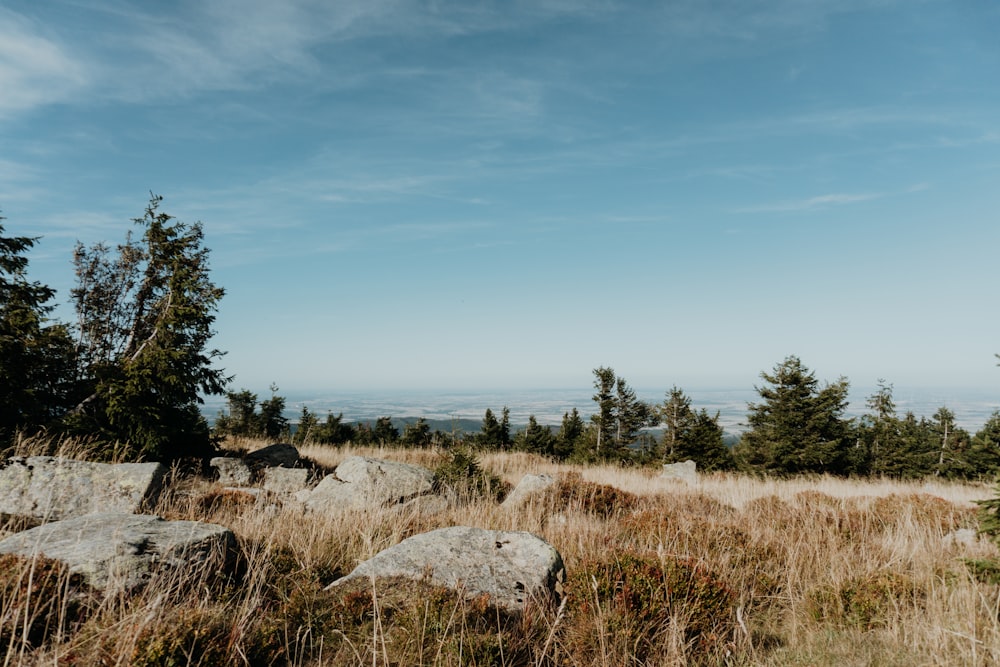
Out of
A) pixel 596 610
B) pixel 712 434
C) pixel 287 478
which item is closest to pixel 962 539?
pixel 596 610

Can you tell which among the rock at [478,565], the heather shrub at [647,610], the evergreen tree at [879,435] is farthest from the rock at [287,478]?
the evergreen tree at [879,435]

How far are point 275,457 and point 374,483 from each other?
4.98m

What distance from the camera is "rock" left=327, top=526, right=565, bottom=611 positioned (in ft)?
13.4

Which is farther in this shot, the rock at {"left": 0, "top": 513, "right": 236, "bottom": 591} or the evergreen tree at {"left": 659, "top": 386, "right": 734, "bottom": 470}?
the evergreen tree at {"left": 659, "top": 386, "right": 734, "bottom": 470}

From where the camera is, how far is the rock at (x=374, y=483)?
28.7 ft

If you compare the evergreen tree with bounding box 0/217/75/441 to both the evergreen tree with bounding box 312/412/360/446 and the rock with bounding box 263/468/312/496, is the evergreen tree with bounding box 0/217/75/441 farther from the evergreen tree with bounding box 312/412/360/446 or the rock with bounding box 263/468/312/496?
the evergreen tree with bounding box 312/412/360/446

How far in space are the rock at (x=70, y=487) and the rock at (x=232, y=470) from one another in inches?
128

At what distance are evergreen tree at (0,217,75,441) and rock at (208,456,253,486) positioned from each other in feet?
11.3

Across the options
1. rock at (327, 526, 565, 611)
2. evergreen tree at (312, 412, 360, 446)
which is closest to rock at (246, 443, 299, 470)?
rock at (327, 526, 565, 611)

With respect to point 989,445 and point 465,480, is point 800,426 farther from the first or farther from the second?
point 989,445

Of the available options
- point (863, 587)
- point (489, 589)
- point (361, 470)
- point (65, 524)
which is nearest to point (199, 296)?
point (361, 470)

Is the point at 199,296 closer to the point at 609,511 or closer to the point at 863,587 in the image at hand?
the point at 609,511

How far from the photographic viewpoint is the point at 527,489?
29.3ft

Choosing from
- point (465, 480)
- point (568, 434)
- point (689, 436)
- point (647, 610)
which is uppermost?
point (647, 610)
